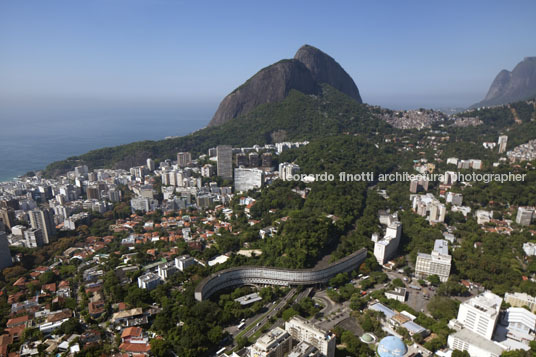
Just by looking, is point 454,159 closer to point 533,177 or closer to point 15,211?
point 533,177

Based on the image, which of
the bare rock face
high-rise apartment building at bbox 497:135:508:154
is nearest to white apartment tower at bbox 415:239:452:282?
high-rise apartment building at bbox 497:135:508:154

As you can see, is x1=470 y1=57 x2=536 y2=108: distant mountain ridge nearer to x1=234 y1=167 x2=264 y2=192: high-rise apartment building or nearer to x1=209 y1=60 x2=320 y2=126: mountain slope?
x1=209 y1=60 x2=320 y2=126: mountain slope

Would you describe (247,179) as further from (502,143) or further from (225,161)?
(502,143)

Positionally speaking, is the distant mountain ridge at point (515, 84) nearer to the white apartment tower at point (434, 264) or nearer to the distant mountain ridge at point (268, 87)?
the distant mountain ridge at point (268, 87)

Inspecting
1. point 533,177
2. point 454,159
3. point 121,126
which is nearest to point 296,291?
point 533,177

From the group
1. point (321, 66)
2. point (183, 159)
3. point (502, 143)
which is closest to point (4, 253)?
point (183, 159)

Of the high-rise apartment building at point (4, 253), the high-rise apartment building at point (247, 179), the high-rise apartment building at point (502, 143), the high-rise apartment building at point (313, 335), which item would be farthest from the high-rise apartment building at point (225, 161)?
the high-rise apartment building at point (502, 143)
